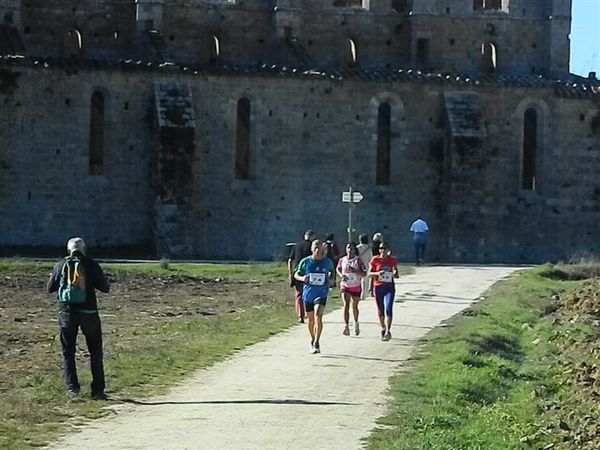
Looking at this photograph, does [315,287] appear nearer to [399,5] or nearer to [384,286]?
[384,286]

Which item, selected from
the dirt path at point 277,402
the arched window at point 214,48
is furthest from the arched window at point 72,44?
the dirt path at point 277,402

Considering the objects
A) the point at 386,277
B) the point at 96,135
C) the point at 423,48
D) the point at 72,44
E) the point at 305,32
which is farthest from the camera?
the point at 423,48

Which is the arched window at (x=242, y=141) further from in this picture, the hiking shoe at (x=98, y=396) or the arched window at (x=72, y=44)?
the hiking shoe at (x=98, y=396)

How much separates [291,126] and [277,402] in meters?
31.9

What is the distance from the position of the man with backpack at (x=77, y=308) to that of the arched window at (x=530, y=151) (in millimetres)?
34478

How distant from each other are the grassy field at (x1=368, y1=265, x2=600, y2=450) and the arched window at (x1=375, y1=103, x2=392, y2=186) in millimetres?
16224

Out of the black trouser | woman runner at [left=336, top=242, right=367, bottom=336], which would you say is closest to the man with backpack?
the black trouser

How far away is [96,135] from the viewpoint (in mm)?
48844

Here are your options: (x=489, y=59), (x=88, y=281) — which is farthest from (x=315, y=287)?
(x=489, y=59)

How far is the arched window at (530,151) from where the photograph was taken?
169 ft

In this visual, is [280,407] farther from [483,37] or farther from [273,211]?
[483,37]

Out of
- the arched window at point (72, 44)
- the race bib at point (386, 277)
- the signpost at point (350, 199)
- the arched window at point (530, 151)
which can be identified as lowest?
the race bib at point (386, 277)

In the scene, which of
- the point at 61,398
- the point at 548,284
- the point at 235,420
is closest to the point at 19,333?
the point at 61,398

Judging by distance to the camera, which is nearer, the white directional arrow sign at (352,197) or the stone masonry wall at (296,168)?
the white directional arrow sign at (352,197)
